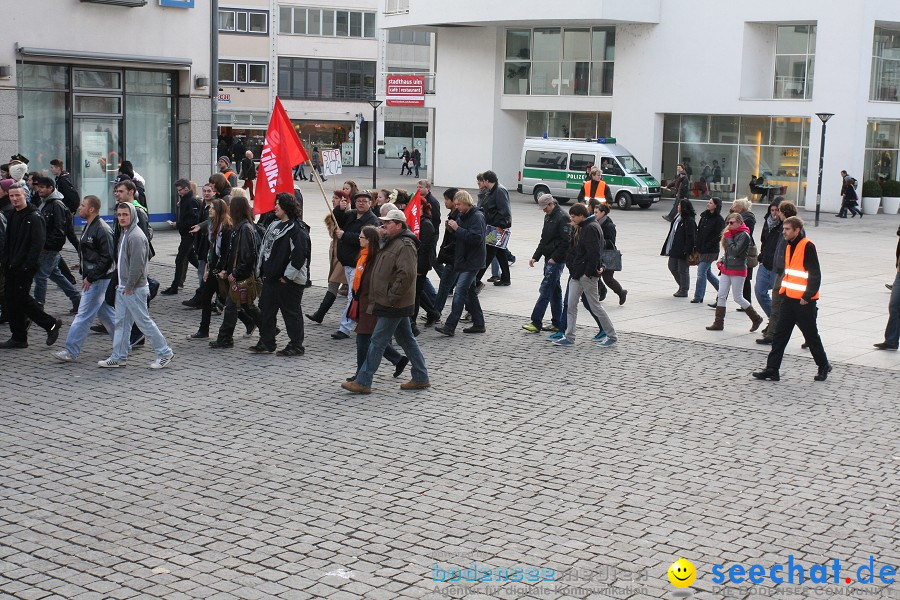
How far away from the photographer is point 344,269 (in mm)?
14180

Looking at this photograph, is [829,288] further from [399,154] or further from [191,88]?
[399,154]

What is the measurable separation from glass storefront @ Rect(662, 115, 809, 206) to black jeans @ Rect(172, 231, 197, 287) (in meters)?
28.2

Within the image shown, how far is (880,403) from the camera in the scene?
10969mm

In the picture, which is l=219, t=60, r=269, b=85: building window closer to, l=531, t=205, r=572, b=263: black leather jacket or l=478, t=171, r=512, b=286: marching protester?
l=478, t=171, r=512, b=286: marching protester

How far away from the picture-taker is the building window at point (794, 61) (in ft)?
129

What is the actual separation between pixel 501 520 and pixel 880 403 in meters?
5.25

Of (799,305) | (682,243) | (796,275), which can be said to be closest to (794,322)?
(799,305)

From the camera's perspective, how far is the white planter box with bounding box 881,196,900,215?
129 ft

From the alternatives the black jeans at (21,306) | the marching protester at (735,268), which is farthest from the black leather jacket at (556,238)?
the black jeans at (21,306)

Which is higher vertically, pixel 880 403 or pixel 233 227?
pixel 233 227

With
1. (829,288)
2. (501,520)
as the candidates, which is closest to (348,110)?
(829,288)

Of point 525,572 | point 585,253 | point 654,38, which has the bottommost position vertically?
point 525,572

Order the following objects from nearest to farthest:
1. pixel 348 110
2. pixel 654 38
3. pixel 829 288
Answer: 1. pixel 829 288
2. pixel 654 38
3. pixel 348 110

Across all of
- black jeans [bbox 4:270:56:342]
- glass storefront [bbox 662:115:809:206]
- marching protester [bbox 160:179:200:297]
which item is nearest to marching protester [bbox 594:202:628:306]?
marching protester [bbox 160:179:200:297]
